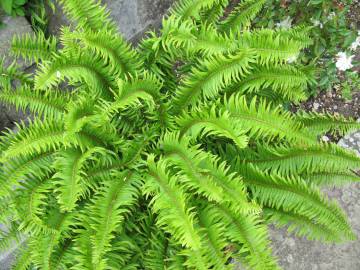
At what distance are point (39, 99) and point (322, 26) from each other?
→ 8.91ft

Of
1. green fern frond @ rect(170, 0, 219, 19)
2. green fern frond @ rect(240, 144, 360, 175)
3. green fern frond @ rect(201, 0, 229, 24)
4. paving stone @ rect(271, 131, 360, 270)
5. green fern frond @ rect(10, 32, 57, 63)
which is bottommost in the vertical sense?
paving stone @ rect(271, 131, 360, 270)

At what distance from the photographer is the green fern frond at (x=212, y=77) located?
3281mm

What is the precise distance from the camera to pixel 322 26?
447 centimetres

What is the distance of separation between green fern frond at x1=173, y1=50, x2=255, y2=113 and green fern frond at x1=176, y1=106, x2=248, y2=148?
14 cm

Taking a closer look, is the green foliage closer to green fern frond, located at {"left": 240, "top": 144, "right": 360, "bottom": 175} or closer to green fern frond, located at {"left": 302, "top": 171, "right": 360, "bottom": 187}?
green fern frond, located at {"left": 240, "top": 144, "right": 360, "bottom": 175}

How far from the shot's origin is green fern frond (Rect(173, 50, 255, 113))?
328 cm

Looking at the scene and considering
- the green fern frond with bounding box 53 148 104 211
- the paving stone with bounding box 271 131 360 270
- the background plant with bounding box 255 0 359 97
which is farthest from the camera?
the background plant with bounding box 255 0 359 97

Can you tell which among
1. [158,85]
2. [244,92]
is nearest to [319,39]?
[244,92]

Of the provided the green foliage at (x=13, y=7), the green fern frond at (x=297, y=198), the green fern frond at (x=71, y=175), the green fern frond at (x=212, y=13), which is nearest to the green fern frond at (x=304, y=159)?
the green fern frond at (x=297, y=198)

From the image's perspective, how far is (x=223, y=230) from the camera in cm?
351

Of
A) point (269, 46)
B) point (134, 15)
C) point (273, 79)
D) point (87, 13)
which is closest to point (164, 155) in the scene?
point (273, 79)

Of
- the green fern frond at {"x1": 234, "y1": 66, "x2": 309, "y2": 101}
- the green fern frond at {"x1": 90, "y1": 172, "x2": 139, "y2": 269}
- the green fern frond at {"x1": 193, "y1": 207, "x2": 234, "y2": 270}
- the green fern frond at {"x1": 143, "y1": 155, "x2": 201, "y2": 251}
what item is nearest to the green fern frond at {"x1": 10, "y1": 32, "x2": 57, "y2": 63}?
the green fern frond at {"x1": 90, "y1": 172, "x2": 139, "y2": 269}

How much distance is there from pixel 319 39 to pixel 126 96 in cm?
214

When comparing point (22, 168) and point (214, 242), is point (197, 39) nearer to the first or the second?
point (214, 242)
